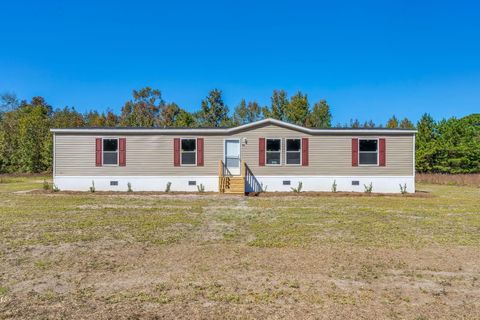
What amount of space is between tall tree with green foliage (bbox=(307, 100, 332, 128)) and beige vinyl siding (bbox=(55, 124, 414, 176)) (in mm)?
18427

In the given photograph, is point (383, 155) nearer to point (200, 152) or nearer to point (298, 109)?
point (200, 152)

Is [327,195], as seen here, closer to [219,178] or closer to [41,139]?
[219,178]

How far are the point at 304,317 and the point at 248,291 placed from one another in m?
0.80

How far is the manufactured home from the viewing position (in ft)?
50.8

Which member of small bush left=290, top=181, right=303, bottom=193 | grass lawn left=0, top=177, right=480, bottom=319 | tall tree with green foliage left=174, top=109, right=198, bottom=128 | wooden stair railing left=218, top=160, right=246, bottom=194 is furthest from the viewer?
tall tree with green foliage left=174, top=109, right=198, bottom=128

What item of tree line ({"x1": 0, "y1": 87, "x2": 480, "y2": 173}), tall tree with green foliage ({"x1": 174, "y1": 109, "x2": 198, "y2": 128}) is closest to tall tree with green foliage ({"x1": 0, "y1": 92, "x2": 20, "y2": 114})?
tree line ({"x1": 0, "y1": 87, "x2": 480, "y2": 173})

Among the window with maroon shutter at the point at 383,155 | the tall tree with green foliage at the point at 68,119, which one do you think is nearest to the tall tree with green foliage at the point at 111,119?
the tall tree with green foliage at the point at 68,119

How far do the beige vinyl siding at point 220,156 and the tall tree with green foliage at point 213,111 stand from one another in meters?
18.9

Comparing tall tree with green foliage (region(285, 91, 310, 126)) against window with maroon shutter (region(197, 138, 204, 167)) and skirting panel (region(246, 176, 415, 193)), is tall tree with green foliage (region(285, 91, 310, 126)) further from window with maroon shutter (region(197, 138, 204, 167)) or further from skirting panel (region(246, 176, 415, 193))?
window with maroon shutter (region(197, 138, 204, 167))

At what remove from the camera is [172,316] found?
10.4 ft

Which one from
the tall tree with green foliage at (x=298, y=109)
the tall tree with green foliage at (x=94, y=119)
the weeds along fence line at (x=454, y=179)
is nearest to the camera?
the weeds along fence line at (x=454, y=179)

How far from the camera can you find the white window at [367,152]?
15.7 m

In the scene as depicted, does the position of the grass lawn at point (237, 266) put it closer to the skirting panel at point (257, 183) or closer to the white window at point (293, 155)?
the skirting panel at point (257, 183)

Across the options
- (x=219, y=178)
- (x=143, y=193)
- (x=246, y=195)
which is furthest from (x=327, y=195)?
(x=143, y=193)
